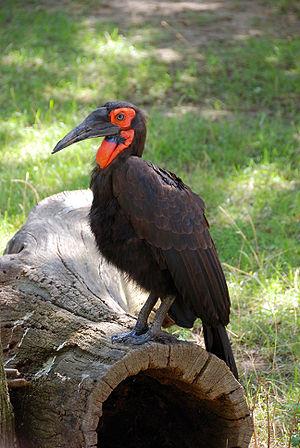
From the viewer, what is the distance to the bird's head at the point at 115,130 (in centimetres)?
372

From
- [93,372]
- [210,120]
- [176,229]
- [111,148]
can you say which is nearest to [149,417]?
[93,372]

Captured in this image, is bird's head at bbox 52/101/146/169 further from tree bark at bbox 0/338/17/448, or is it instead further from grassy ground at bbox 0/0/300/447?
grassy ground at bbox 0/0/300/447

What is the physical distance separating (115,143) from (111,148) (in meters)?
0.03

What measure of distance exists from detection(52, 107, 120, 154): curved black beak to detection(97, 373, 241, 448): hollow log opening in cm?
102

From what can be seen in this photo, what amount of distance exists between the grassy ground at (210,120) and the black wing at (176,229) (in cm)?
64

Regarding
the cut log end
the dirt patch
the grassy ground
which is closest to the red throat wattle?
the cut log end

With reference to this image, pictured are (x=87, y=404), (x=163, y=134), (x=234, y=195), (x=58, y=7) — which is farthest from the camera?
(x=58, y=7)

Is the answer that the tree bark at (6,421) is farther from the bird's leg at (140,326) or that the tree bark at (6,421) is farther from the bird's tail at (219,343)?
the bird's tail at (219,343)

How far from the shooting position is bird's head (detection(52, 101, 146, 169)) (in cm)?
372

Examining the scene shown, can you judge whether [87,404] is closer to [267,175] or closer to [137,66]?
[267,175]

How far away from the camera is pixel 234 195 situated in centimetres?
643

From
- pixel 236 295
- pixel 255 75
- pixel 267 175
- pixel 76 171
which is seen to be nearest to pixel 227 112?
pixel 255 75

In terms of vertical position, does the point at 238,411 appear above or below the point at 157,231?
below

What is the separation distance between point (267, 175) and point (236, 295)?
1.65m
